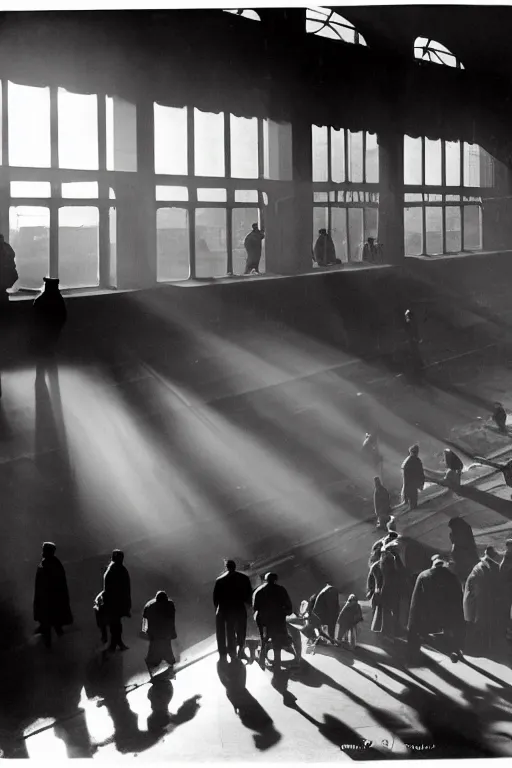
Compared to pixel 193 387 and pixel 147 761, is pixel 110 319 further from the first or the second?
pixel 147 761

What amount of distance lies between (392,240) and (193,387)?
5323 millimetres

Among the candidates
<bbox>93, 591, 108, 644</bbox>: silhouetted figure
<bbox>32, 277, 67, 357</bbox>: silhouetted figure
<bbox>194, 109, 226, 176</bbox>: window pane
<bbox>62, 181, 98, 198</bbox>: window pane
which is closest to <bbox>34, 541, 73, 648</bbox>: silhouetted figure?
<bbox>93, 591, 108, 644</bbox>: silhouetted figure

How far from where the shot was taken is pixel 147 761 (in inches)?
251

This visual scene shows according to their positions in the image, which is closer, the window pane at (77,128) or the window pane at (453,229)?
the window pane at (77,128)

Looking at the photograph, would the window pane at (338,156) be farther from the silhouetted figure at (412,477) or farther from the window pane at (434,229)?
the silhouetted figure at (412,477)

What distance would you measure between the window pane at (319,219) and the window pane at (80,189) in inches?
162

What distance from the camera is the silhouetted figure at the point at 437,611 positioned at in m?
7.05

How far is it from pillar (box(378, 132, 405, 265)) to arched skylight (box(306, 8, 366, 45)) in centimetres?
198

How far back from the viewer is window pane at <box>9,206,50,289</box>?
8508 mm

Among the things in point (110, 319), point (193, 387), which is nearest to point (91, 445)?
point (193, 387)

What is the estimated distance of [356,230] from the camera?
13.2 metres

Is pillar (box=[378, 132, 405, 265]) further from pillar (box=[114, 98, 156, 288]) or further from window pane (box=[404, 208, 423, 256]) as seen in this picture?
pillar (box=[114, 98, 156, 288])

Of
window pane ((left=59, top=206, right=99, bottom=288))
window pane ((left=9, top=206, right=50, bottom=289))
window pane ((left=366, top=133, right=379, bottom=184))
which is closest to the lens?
window pane ((left=9, top=206, right=50, bottom=289))

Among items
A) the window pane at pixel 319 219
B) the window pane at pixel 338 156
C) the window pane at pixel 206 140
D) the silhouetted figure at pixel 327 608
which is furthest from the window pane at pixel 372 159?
the silhouetted figure at pixel 327 608
